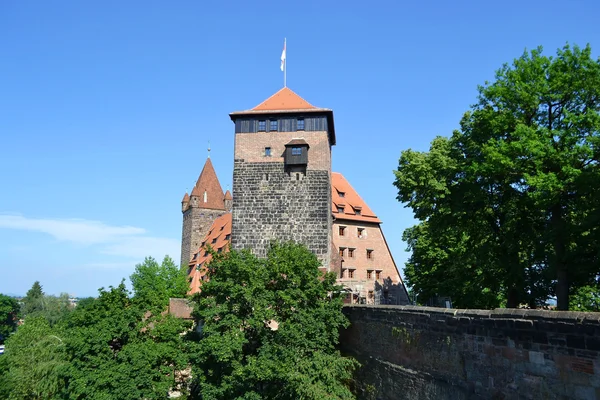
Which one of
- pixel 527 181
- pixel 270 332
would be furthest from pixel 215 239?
pixel 527 181

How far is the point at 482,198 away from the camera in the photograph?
63.4ft

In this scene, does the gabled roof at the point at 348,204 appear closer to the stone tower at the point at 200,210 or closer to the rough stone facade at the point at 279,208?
the rough stone facade at the point at 279,208

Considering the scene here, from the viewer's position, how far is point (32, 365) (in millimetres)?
26562

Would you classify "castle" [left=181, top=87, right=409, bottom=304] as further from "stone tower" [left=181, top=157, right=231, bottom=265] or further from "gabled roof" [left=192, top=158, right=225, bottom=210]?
"gabled roof" [left=192, top=158, right=225, bottom=210]

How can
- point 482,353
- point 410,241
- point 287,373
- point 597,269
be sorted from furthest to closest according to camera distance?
point 410,241 → point 597,269 → point 287,373 → point 482,353

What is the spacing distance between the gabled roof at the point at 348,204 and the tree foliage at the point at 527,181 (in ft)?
36.0

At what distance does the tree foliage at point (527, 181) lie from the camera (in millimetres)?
17031

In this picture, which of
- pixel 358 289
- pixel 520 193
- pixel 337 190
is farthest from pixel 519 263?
pixel 337 190

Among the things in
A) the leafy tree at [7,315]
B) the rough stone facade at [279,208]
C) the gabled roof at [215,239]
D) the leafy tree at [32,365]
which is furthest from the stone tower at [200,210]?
the leafy tree at [7,315]

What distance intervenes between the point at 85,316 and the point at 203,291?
5.79 m

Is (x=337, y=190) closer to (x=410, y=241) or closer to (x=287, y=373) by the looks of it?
(x=410, y=241)

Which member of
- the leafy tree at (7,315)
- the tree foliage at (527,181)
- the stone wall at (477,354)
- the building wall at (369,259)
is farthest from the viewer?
the leafy tree at (7,315)

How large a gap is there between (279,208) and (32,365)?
16163 millimetres

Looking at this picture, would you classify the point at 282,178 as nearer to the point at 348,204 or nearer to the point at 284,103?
the point at 284,103
